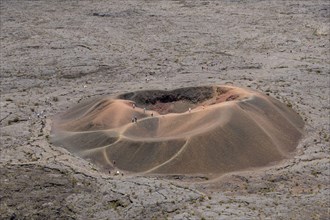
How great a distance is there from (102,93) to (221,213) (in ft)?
43.4

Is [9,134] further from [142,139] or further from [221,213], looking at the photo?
[221,213]

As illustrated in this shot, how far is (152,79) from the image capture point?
3058cm

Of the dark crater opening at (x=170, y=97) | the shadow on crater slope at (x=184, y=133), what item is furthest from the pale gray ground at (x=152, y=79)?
the dark crater opening at (x=170, y=97)

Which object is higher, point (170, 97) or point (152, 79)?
point (170, 97)

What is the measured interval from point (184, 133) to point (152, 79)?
366 inches

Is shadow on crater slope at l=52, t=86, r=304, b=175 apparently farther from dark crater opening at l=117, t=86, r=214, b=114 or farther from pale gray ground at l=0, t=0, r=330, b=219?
pale gray ground at l=0, t=0, r=330, b=219

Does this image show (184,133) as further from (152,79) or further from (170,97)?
(152,79)

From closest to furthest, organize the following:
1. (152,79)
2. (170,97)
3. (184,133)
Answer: (184,133) → (170,97) → (152,79)

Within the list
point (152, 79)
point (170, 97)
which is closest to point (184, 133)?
point (170, 97)

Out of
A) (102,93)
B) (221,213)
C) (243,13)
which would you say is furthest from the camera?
(243,13)

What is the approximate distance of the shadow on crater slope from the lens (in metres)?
20.8

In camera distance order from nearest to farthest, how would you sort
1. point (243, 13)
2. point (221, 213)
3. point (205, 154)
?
point (221, 213) → point (205, 154) → point (243, 13)

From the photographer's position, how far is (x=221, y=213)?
1722cm

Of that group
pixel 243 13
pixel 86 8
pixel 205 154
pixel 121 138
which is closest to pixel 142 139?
pixel 121 138
